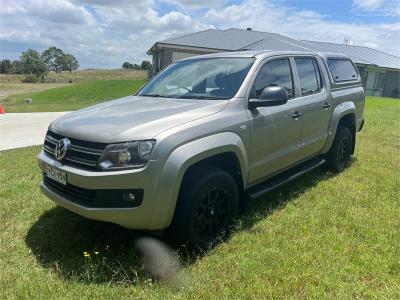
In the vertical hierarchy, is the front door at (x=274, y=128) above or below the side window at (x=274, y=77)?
below

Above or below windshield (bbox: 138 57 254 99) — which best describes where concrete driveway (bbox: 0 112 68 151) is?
below

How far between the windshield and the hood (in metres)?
0.23

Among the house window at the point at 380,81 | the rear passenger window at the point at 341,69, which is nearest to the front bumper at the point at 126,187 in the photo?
the rear passenger window at the point at 341,69

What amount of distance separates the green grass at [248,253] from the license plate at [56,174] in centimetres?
71

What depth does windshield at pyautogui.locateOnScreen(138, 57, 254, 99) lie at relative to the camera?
4.13 m

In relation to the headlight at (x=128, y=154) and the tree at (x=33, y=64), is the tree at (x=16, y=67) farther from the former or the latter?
the headlight at (x=128, y=154)

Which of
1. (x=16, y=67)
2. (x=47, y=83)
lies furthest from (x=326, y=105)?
(x=16, y=67)

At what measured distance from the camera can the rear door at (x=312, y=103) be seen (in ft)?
16.4

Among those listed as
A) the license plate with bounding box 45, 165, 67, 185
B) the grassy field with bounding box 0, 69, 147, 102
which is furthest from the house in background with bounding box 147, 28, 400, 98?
the license plate with bounding box 45, 165, 67, 185

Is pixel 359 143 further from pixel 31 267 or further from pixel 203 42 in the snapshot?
pixel 203 42

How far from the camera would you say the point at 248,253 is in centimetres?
360

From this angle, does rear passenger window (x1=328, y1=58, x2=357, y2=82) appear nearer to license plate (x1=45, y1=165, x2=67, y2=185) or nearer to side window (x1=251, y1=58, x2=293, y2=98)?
side window (x1=251, y1=58, x2=293, y2=98)

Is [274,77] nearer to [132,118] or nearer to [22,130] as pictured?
[132,118]

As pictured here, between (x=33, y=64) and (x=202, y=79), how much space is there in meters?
93.5
